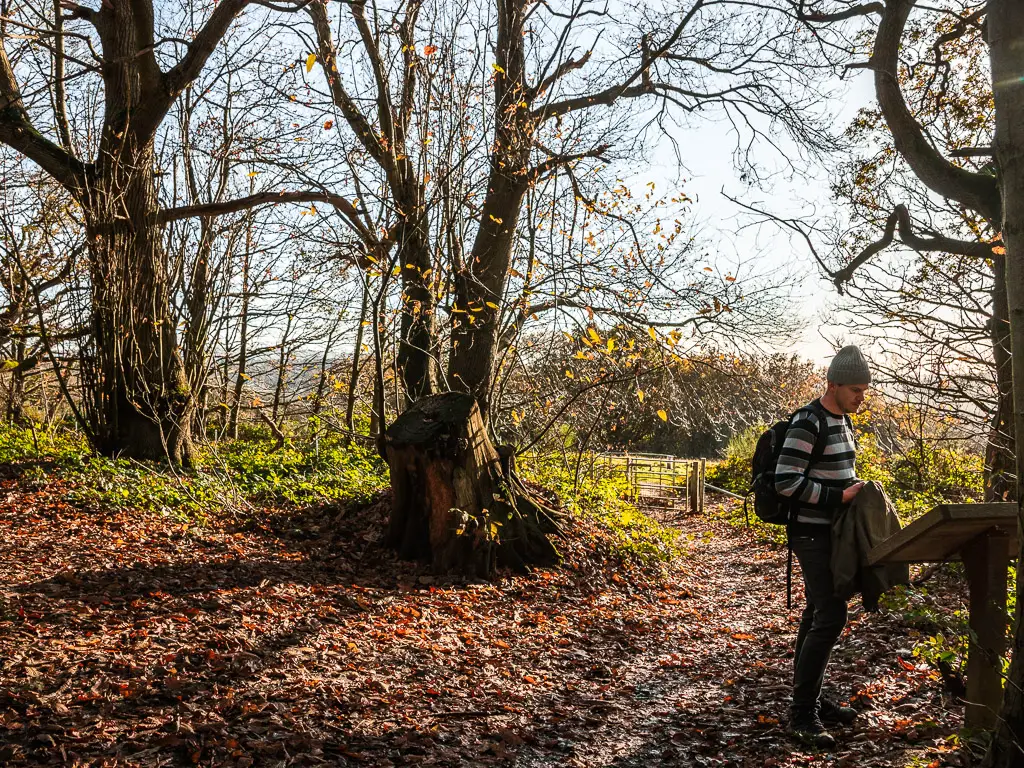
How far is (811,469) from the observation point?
4137 mm

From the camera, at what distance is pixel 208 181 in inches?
402

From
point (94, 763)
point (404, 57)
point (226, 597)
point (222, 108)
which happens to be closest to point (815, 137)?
point (404, 57)

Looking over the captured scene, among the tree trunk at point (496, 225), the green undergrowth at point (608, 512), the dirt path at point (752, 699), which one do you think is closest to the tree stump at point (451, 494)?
the tree trunk at point (496, 225)

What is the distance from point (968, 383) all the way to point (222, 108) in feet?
32.1

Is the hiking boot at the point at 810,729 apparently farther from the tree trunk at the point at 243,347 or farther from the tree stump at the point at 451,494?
the tree trunk at the point at 243,347

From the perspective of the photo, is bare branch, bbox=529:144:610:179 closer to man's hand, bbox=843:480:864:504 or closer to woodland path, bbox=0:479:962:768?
woodland path, bbox=0:479:962:768

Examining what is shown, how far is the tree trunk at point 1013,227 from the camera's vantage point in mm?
2822

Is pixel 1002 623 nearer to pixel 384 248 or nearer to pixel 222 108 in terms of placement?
pixel 384 248

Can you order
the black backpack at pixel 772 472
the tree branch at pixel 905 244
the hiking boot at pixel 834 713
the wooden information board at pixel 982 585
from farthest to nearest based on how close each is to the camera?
the tree branch at pixel 905 244
the hiking boot at pixel 834 713
the black backpack at pixel 772 472
the wooden information board at pixel 982 585

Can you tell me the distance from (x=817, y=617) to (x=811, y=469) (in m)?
0.79

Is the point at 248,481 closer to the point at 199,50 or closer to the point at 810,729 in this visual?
the point at 199,50

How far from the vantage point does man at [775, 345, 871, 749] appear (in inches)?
160

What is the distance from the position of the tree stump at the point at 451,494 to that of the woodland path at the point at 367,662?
0.32 m

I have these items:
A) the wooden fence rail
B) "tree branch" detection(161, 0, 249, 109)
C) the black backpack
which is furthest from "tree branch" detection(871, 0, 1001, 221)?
the wooden fence rail
